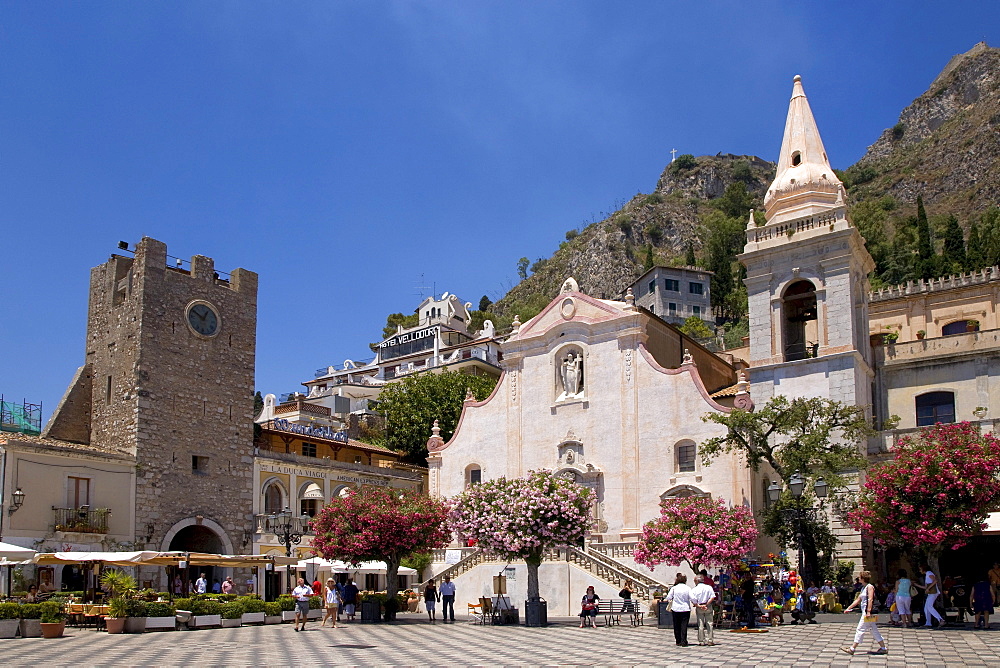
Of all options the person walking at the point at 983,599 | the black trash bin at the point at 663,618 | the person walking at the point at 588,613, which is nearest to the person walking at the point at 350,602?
the person walking at the point at 588,613

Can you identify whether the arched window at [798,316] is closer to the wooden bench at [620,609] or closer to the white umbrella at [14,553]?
the wooden bench at [620,609]

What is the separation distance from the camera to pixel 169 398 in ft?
136

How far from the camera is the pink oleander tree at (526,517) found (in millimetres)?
30172

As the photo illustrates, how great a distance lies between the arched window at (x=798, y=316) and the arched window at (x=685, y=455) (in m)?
5.64

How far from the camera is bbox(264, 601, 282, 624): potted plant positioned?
32.7m

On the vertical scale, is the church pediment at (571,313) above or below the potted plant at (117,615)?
above

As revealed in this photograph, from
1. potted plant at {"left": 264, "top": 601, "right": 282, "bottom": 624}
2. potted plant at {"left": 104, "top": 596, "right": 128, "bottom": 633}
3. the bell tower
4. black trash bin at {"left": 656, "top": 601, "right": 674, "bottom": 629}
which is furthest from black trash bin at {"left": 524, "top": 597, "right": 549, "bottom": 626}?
the bell tower

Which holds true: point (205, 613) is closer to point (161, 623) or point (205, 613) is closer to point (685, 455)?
point (161, 623)

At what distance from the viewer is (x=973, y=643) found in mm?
20344

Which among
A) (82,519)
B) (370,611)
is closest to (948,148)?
(370,611)

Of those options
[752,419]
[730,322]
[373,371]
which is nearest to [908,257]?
[730,322]

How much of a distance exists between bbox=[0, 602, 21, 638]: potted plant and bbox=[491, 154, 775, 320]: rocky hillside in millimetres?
96126

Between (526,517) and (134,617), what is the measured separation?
1219 centimetres

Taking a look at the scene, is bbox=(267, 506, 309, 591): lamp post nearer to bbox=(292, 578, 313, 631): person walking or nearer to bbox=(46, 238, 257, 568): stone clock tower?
bbox=(46, 238, 257, 568): stone clock tower
